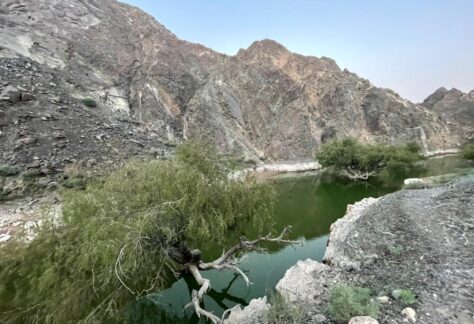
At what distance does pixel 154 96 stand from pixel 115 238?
5766cm

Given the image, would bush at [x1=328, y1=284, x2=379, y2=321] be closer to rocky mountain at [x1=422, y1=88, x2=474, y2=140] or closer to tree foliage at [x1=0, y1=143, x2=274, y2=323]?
tree foliage at [x1=0, y1=143, x2=274, y2=323]

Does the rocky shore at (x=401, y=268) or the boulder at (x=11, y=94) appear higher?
the boulder at (x=11, y=94)

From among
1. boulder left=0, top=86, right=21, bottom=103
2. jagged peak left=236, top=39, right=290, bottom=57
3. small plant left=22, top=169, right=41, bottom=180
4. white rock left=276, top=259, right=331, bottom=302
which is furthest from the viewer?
jagged peak left=236, top=39, right=290, bottom=57

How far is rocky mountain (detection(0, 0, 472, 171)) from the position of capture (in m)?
33.0

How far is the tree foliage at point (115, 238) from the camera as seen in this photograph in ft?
25.2

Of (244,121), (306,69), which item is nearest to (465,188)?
(244,121)

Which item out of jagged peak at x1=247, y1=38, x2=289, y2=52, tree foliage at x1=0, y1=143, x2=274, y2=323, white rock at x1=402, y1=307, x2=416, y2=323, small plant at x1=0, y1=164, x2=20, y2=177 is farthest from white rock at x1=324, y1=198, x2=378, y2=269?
jagged peak at x1=247, y1=38, x2=289, y2=52

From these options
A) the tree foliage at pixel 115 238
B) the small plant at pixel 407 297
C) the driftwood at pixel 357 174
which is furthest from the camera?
the driftwood at pixel 357 174

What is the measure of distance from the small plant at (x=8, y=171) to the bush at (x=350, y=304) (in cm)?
2705

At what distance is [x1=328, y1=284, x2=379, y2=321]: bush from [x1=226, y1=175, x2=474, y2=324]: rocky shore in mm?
195

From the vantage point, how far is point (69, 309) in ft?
24.5

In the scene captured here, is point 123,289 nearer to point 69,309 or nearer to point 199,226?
point 69,309

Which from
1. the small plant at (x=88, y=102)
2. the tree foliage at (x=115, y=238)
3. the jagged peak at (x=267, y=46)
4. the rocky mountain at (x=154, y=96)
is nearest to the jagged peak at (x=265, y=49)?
the jagged peak at (x=267, y=46)

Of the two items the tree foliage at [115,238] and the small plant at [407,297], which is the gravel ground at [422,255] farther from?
the tree foliage at [115,238]
